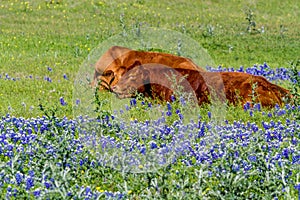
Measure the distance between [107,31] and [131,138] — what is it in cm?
1168

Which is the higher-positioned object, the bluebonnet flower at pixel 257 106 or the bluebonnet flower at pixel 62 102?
the bluebonnet flower at pixel 62 102

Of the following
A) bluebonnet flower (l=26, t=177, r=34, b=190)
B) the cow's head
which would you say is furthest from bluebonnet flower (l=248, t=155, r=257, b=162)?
the cow's head

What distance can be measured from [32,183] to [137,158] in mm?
1263

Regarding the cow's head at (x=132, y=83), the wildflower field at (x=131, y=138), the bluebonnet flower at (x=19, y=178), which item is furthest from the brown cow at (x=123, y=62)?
the bluebonnet flower at (x=19, y=178)

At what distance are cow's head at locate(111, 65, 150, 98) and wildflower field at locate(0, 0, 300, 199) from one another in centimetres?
26

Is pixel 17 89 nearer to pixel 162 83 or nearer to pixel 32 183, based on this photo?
pixel 162 83

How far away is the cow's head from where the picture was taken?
34.3 ft

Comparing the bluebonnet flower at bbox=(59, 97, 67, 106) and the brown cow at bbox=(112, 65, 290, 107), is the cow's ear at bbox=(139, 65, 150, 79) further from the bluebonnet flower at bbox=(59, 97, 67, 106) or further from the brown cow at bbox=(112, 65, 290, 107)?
the bluebonnet flower at bbox=(59, 97, 67, 106)

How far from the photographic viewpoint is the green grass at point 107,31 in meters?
13.8

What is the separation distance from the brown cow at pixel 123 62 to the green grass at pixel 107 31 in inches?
26.2

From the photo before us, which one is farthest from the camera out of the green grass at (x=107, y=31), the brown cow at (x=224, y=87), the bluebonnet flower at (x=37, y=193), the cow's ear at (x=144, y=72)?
the green grass at (x=107, y=31)

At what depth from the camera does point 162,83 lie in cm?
1026

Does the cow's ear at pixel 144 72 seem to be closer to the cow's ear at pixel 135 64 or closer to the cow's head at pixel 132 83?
the cow's head at pixel 132 83

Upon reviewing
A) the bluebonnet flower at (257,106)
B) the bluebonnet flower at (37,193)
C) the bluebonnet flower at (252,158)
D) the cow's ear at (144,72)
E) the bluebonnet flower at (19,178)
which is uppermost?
the cow's ear at (144,72)
